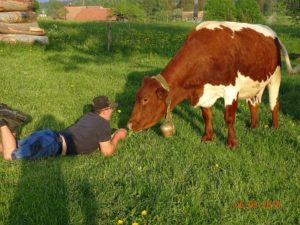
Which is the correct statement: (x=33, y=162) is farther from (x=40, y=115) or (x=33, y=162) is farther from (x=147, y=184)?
(x=40, y=115)

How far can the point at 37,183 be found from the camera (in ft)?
15.7

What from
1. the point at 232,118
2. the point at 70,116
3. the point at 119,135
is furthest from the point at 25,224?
the point at 70,116

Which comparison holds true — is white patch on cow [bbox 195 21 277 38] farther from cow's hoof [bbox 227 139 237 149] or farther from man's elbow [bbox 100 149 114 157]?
man's elbow [bbox 100 149 114 157]

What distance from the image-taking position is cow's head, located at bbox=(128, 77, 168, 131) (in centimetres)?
604

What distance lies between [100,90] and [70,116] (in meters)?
2.36

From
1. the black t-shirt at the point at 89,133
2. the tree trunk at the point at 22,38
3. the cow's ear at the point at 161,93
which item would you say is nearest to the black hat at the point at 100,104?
the black t-shirt at the point at 89,133

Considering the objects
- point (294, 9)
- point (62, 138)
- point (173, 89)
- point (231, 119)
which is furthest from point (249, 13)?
point (62, 138)

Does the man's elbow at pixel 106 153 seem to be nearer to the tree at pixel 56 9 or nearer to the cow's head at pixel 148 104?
the cow's head at pixel 148 104

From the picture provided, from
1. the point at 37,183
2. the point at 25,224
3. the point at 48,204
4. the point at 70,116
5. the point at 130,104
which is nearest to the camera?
the point at 25,224

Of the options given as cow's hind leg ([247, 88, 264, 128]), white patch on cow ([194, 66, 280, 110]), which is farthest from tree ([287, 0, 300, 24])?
white patch on cow ([194, 66, 280, 110])

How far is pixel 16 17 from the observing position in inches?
672

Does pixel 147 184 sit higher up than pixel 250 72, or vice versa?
pixel 250 72

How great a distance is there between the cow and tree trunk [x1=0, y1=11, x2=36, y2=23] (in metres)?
12.5

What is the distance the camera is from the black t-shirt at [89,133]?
5973 mm
